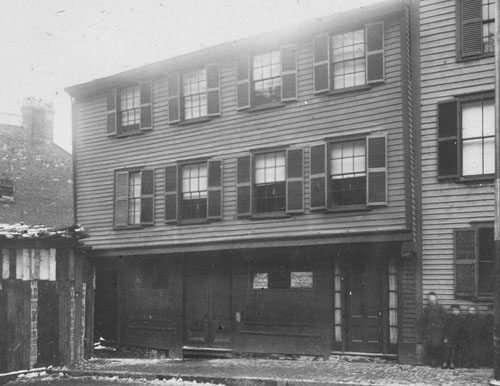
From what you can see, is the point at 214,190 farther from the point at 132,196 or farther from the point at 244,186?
the point at 132,196

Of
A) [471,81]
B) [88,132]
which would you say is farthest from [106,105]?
Answer: [471,81]

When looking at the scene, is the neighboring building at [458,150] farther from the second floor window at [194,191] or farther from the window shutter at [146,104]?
the window shutter at [146,104]

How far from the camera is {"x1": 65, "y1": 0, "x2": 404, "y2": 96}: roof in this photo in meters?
16.0

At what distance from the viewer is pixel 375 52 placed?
1598cm

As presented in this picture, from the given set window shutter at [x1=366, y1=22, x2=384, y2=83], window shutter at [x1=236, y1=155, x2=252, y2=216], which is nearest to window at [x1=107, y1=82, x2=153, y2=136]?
window shutter at [x1=236, y1=155, x2=252, y2=216]

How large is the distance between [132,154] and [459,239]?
10449mm

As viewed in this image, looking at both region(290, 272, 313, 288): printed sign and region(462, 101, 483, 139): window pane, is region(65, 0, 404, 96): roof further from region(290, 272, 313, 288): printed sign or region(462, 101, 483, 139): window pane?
region(290, 272, 313, 288): printed sign

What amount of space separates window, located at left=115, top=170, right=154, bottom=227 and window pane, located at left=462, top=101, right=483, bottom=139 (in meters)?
9.35

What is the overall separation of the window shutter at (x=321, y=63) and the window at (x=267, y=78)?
0.69m

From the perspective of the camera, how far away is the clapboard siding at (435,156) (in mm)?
14820

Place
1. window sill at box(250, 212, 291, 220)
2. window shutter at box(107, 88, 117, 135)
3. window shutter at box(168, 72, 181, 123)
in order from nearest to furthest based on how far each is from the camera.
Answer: window sill at box(250, 212, 291, 220), window shutter at box(168, 72, 181, 123), window shutter at box(107, 88, 117, 135)

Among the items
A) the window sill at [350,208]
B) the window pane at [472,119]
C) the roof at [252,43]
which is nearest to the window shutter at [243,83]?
the roof at [252,43]

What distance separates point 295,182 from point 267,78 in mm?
3012

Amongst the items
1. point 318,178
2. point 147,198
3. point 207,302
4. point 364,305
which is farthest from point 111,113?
point 364,305
